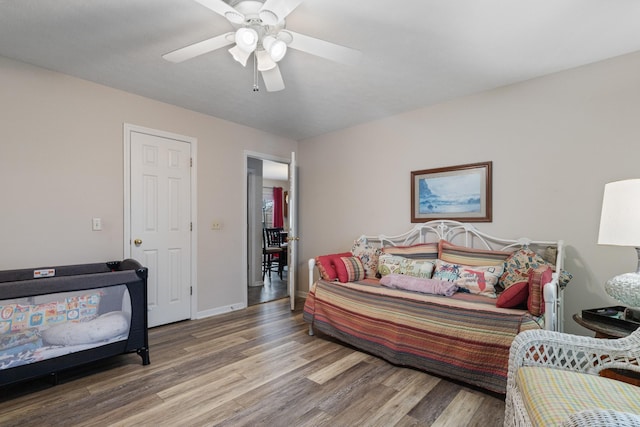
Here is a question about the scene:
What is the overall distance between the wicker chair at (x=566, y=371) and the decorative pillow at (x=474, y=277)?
106 centimetres

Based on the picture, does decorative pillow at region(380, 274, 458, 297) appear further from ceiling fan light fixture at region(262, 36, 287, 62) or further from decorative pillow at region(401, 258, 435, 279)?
ceiling fan light fixture at region(262, 36, 287, 62)

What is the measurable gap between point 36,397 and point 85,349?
342 mm

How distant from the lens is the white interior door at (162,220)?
3.07 meters

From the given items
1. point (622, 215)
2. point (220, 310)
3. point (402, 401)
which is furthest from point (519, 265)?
point (220, 310)

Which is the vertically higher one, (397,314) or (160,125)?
(160,125)

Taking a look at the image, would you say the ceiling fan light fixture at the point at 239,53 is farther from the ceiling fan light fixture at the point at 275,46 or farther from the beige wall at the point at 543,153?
the beige wall at the point at 543,153

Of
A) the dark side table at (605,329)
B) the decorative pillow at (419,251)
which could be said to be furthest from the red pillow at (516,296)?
the decorative pillow at (419,251)

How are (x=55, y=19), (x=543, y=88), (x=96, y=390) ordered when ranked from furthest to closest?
(x=543, y=88) → (x=96, y=390) → (x=55, y=19)

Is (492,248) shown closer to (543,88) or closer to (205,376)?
(543,88)

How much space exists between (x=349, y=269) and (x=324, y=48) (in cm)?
207

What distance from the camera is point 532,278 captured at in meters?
1.93

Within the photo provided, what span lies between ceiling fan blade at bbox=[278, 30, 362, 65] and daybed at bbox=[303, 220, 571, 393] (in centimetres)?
179

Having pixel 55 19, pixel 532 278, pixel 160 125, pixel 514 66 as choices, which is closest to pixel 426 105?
pixel 514 66

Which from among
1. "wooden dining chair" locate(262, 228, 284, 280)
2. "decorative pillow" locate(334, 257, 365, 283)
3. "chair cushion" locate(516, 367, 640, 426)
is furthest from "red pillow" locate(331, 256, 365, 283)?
"wooden dining chair" locate(262, 228, 284, 280)
